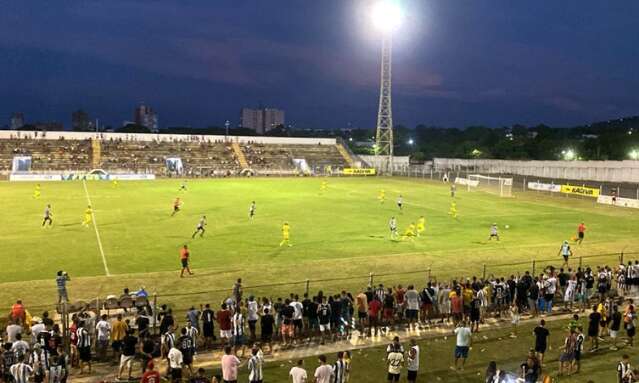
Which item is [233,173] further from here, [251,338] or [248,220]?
[251,338]

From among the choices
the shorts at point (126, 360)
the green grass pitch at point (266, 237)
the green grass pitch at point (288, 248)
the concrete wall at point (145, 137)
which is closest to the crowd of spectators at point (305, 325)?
the shorts at point (126, 360)

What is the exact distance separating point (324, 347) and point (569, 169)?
74.8m

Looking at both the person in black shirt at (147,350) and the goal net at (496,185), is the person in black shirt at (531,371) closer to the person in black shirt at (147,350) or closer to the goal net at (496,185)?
the person in black shirt at (147,350)

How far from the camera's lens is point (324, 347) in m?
15.9

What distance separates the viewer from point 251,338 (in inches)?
632

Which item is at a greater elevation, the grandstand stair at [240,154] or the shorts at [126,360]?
the grandstand stair at [240,154]

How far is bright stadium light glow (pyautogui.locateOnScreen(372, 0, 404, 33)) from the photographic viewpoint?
75.8 m

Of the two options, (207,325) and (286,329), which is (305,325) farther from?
(207,325)

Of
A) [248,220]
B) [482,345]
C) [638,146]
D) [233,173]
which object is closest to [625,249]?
[482,345]

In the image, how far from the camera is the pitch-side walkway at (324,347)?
13.7 metres

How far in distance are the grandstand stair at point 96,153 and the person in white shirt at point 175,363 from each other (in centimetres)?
7724

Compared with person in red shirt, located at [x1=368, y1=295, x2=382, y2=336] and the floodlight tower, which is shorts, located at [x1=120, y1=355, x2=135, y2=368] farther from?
the floodlight tower

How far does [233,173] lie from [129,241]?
59.0m

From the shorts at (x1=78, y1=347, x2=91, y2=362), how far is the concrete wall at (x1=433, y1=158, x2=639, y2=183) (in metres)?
75.7
